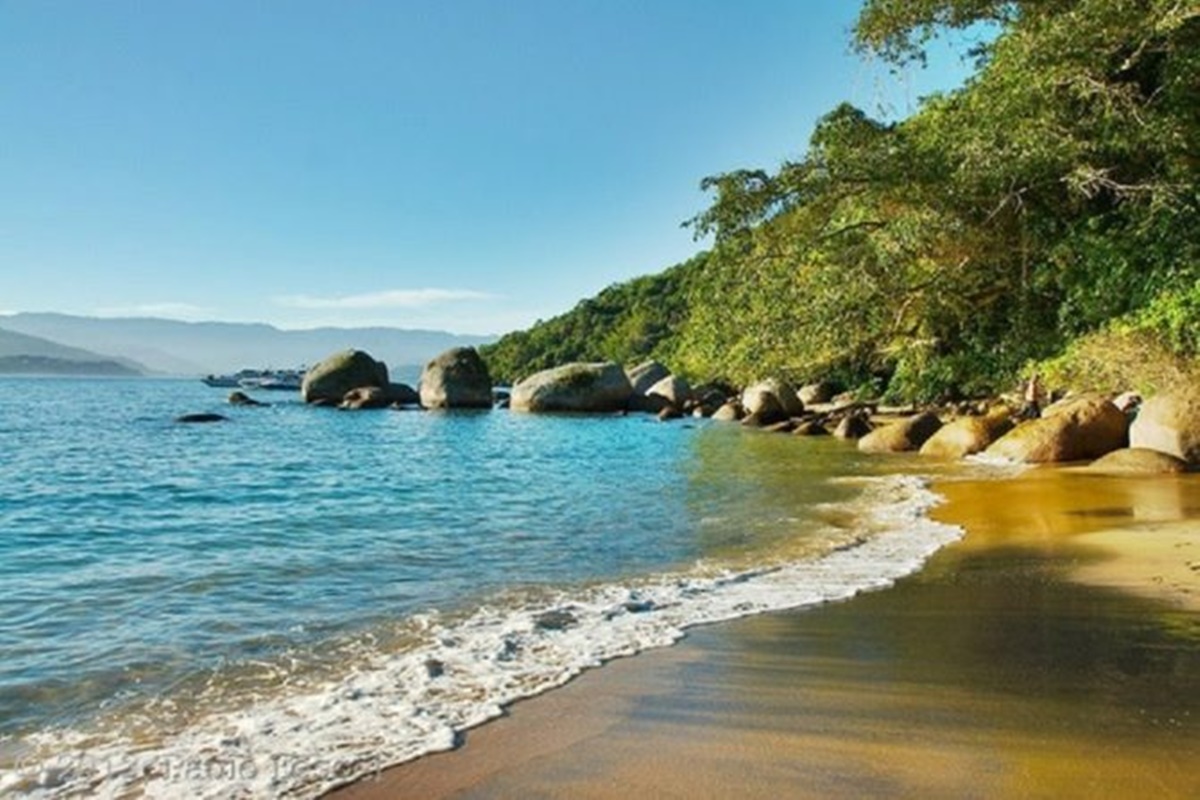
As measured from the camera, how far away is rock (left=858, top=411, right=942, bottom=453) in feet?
72.7

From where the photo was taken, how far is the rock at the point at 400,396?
50.0m

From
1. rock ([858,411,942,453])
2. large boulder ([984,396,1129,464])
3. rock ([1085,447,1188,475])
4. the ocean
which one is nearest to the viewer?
the ocean

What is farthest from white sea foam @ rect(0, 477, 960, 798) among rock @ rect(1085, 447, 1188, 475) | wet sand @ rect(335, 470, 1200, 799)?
rock @ rect(1085, 447, 1188, 475)

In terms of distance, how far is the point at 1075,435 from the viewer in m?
17.1

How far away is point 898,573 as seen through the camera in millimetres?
7852

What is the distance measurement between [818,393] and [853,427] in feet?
46.1

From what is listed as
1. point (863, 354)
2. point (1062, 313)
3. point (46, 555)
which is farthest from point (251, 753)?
point (863, 354)

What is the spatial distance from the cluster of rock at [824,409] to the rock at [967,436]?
0.02 metres

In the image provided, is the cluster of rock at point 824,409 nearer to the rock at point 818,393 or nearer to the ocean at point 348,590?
the rock at point 818,393

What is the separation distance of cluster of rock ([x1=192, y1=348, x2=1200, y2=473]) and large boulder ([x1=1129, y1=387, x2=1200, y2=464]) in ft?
0.06

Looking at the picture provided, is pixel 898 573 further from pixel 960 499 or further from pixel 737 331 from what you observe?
pixel 737 331

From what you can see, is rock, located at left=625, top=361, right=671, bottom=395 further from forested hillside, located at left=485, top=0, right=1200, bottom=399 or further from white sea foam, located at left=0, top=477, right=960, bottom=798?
white sea foam, located at left=0, top=477, right=960, bottom=798

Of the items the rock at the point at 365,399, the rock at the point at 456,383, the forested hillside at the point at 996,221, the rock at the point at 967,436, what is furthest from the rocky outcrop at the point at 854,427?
the rock at the point at 365,399

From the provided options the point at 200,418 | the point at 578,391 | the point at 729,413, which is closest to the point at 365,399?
the point at 200,418
